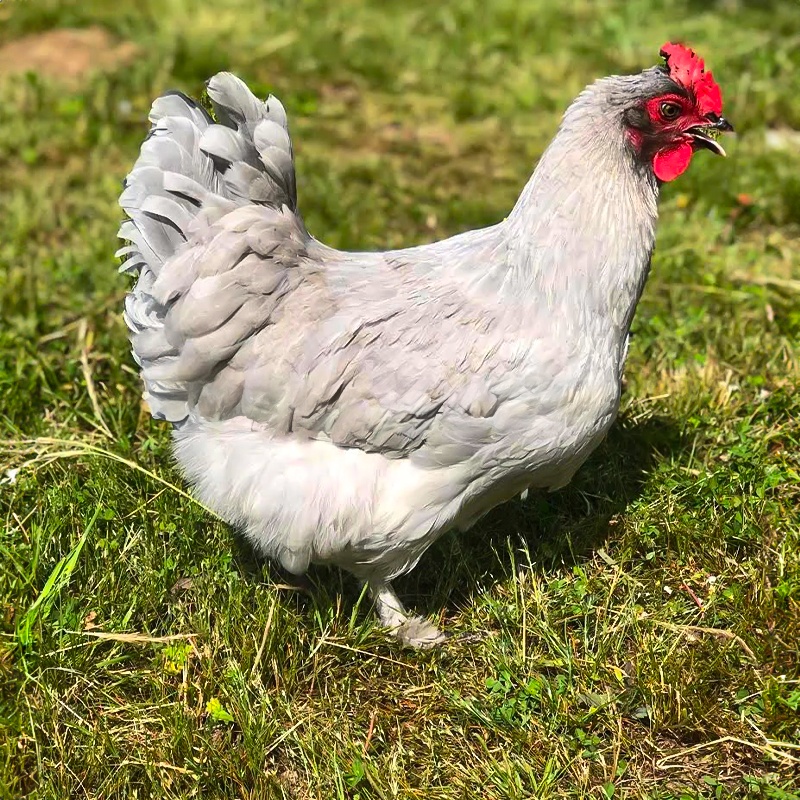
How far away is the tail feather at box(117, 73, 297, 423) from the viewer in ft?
9.52

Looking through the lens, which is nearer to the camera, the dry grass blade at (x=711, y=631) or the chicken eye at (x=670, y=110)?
the chicken eye at (x=670, y=110)

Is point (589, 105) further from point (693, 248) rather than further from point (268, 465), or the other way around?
point (693, 248)

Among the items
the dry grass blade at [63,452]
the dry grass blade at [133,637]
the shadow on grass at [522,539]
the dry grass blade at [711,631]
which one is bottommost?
the dry grass blade at [711,631]

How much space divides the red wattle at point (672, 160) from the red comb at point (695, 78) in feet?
0.41

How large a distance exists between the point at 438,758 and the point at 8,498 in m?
Answer: 1.90

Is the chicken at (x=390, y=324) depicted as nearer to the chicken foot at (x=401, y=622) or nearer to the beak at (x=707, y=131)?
the beak at (x=707, y=131)

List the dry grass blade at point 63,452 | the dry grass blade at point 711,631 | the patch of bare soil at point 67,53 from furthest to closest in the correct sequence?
the patch of bare soil at point 67,53
the dry grass blade at point 63,452
the dry grass blade at point 711,631

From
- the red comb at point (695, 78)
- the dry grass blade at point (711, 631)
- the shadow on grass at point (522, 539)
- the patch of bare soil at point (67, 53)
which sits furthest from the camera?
the patch of bare soil at point (67, 53)

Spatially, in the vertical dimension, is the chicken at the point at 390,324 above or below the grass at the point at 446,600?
above

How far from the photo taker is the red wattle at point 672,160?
2.94 metres

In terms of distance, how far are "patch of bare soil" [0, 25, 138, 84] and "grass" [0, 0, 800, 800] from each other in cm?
197

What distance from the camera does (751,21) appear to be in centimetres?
780

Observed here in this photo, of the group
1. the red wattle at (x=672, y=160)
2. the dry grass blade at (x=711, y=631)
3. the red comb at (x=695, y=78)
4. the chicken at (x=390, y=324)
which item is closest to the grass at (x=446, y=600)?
the dry grass blade at (x=711, y=631)

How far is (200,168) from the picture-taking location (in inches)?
Result: 116
